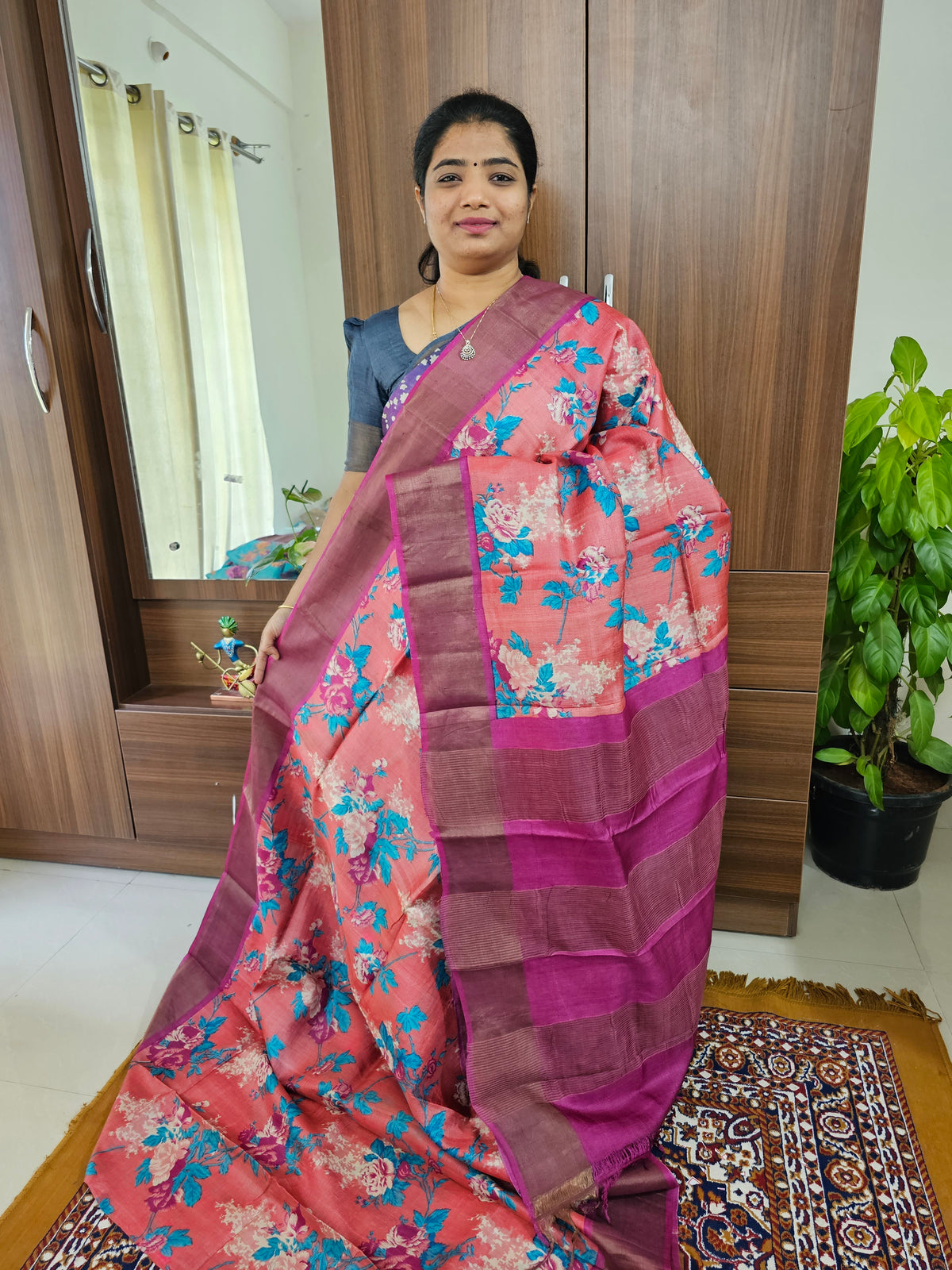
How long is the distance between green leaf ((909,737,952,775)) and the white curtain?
151 cm

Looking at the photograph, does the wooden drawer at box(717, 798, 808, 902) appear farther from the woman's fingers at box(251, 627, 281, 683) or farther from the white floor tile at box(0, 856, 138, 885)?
the white floor tile at box(0, 856, 138, 885)

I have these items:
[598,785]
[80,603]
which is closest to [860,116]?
[598,785]

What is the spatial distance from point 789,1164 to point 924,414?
126 centimetres

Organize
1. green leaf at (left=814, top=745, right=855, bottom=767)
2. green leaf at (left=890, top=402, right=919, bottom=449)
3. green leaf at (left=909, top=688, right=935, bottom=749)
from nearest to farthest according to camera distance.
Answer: green leaf at (left=890, top=402, right=919, bottom=449) < green leaf at (left=909, top=688, right=935, bottom=749) < green leaf at (left=814, top=745, right=855, bottom=767)

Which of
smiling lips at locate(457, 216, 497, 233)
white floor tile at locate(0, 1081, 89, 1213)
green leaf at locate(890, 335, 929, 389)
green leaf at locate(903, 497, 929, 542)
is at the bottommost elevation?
white floor tile at locate(0, 1081, 89, 1213)

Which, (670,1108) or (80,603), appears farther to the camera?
(80,603)

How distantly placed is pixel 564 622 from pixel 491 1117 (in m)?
0.67

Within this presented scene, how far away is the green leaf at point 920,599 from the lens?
1.68 metres

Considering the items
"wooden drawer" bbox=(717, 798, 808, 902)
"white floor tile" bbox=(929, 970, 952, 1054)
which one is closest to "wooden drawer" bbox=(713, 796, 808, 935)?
"wooden drawer" bbox=(717, 798, 808, 902)

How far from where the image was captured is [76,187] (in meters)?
1.74

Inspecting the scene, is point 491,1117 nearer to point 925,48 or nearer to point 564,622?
point 564,622

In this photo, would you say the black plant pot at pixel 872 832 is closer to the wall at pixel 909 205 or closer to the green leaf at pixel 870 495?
the green leaf at pixel 870 495

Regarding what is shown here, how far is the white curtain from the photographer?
67.8 inches

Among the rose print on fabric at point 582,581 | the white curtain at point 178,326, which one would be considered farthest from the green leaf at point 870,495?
the white curtain at point 178,326
